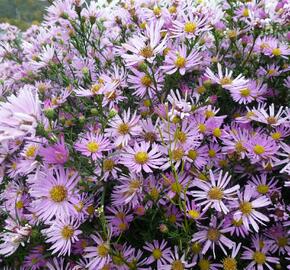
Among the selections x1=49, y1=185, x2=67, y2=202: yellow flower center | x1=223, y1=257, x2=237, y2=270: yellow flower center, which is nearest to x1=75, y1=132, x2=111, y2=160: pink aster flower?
x1=49, y1=185, x2=67, y2=202: yellow flower center

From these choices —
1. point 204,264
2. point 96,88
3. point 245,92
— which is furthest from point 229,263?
point 96,88

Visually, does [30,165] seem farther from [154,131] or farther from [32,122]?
[154,131]

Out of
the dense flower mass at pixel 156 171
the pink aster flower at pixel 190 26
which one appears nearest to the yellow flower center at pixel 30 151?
the dense flower mass at pixel 156 171

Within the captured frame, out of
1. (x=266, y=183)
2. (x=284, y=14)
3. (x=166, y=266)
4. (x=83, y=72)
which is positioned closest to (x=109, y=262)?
(x=166, y=266)

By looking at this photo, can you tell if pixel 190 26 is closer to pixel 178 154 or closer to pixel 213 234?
pixel 178 154

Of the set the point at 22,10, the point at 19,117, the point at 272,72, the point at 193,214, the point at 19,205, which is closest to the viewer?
the point at 19,117

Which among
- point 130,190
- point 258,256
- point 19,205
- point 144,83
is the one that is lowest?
point 258,256
